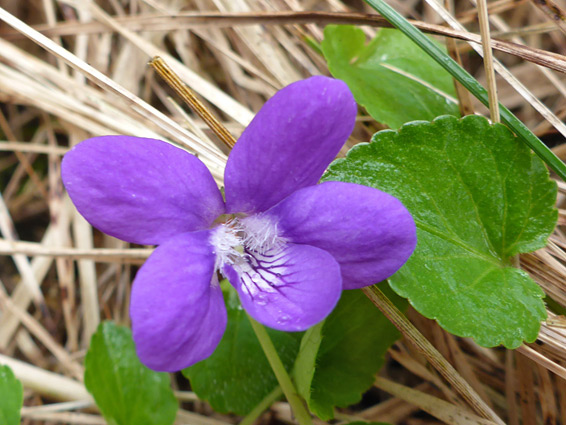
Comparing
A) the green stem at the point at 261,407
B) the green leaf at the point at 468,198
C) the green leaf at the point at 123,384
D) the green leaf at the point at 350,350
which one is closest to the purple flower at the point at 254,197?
the green leaf at the point at 468,198

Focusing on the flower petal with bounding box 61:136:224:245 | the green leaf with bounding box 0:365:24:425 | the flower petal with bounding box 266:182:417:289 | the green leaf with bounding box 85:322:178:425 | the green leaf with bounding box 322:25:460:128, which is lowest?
the green leaf with bounding box 0:365:24:425

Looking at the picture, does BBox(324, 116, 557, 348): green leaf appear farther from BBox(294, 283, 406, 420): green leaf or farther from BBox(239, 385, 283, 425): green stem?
BBox(239, 385, 283, 425): green stem

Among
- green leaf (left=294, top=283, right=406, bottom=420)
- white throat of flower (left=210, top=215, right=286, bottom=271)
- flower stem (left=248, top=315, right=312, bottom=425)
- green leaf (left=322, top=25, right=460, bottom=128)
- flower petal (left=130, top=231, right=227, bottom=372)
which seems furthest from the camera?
green leaf (left=322, top=25, right=460, bottom=128)

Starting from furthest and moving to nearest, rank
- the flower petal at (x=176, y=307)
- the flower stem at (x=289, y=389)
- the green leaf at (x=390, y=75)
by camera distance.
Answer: the green leaf at (x=390, y=75)
the flower stem at (x=289, y=389)
the flower petal at (x=176, y=307)

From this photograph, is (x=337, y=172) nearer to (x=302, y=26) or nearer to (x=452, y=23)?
(x=452, y=23)

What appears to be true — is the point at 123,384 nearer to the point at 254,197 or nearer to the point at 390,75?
the point at 254,197

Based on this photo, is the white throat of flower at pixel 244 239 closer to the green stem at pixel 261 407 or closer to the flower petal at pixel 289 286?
the flower petal at pixel 289 286

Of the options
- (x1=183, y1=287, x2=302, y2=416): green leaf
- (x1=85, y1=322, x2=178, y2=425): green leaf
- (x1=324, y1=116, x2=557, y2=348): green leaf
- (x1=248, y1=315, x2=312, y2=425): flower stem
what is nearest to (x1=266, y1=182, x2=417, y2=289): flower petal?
(x1=324, y1=116, x2=557, y2=348): green leaf
